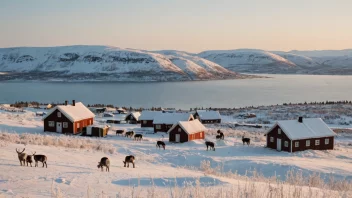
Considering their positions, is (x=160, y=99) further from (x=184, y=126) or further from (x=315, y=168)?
(x=315, y=168)

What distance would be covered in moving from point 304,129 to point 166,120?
19.6 metres

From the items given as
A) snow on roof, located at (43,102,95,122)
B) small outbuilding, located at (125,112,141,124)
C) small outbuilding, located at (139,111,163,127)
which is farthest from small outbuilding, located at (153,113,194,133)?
small outbuilding, located at (125,112,141,124)

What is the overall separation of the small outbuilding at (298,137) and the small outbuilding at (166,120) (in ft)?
49.7

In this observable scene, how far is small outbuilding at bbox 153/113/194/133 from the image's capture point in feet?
169

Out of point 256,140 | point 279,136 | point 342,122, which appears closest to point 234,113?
point 342,122

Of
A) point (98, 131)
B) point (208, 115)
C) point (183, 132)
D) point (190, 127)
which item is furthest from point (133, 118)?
point (183, 132)

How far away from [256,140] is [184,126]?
9426mm

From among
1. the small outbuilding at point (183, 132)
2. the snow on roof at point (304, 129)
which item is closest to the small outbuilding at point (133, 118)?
the small outbuilding at point (183, 132)

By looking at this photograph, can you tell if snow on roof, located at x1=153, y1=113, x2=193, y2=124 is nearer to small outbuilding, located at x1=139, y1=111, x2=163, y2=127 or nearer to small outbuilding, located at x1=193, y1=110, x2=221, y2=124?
small outbuilding, located at x1=139, y1=111, x2=163, y2=127

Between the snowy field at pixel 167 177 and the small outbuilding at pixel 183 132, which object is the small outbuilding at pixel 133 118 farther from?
the snowy field at pixel 167 177

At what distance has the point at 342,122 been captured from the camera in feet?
220

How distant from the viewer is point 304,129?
39.7m

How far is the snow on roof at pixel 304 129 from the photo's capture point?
38.0 metres

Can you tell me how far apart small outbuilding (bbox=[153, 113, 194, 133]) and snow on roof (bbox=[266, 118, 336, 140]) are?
1558 cm
